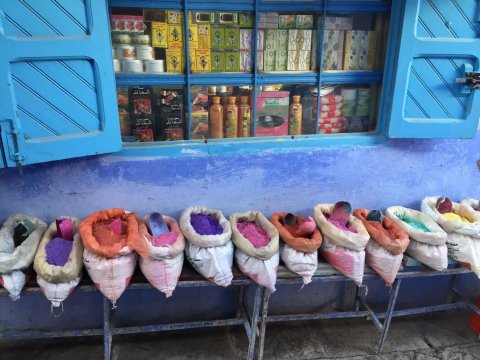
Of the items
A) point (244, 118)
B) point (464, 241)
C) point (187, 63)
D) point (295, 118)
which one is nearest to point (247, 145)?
point (244, 118)

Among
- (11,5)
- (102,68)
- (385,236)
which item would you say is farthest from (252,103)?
(11,5)

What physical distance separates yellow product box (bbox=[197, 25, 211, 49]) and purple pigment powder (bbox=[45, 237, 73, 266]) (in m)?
1.48

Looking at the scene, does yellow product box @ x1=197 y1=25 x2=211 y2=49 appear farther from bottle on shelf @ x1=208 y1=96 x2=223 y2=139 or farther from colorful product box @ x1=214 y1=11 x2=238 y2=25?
bottle on shelf @ x1=208 y1=96 x2=223 y2=139

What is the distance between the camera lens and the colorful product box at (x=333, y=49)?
9.45 ft

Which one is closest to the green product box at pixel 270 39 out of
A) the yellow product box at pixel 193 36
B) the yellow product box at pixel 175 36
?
the yellow product box at pixel 193 36

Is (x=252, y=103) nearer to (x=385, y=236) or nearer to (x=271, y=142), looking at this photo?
(x=271, y=142)

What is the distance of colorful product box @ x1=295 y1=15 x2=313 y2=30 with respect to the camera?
280 cm

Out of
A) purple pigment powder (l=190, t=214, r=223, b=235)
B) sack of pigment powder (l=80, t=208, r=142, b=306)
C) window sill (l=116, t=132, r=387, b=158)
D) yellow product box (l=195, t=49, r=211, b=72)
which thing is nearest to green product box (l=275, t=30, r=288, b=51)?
yellow product box (l=195, t=49, r=211, b=72)

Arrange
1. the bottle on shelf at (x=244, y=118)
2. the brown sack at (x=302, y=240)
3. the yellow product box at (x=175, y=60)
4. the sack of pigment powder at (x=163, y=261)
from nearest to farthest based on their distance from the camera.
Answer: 1. the sack of pigment powder at (x=163, y=261)
2. the brown sack at (x=302, y=240)
3. the yellow product box at (x=175, y=60)
4. the bottle on shelf at (x=244, y=118)

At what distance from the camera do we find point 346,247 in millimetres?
2654

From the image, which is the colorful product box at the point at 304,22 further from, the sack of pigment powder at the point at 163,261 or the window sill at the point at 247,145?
the sack of pigment powder at the point at 163,261

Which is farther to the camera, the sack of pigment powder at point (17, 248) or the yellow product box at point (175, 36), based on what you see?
the yellow product box at point (175, 36)

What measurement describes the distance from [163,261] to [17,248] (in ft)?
2.70

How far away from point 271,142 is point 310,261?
852mm
